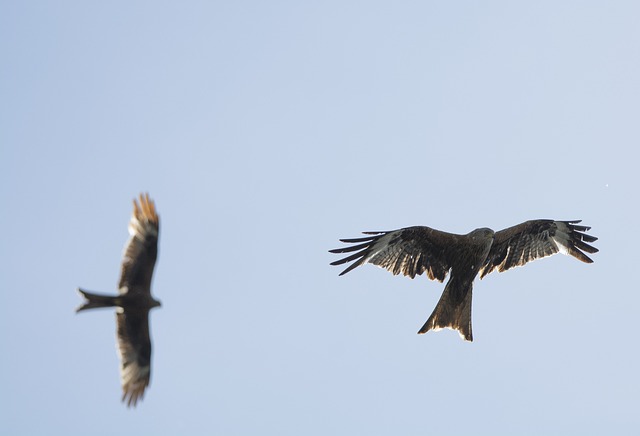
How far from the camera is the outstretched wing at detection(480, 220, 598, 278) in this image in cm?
1625

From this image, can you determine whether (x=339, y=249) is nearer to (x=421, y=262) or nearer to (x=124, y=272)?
(x=421, y=262)

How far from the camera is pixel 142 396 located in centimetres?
1259

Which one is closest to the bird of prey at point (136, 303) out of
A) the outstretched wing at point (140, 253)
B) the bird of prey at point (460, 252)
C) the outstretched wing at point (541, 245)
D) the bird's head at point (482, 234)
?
the outstretched wing at point (140, 253)

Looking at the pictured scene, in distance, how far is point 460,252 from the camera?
15.5 metres

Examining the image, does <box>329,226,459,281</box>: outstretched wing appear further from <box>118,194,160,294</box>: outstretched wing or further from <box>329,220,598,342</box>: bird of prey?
<box>118,194,160,294</box>: outstretched wing

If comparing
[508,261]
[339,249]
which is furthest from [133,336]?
[508,261]

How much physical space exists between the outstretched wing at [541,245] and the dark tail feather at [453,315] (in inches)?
36.4

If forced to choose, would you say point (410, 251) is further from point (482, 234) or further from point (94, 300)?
point (94, 300)

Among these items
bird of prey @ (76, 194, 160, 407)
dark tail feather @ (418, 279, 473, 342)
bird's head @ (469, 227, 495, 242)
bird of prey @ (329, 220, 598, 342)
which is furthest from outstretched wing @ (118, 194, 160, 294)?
bird's head @ (469, 227, 495, 242)

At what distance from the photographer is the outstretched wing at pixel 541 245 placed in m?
16.2

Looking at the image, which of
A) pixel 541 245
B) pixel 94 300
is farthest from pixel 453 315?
pixel 94 300

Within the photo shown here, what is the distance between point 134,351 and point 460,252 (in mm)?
5367

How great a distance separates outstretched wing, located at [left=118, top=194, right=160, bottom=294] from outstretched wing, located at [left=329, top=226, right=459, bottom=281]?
3.60m

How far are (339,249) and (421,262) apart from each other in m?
1.42
